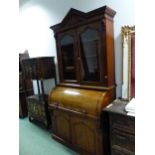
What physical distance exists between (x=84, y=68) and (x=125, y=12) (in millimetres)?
937

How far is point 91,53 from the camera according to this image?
2264mm

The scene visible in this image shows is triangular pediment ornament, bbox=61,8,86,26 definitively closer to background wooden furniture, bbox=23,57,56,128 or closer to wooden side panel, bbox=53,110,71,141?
background wooden furniture, bbox=23,57,56,128

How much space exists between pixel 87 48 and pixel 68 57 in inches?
18.3

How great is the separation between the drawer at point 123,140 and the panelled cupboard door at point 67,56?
1005 mm

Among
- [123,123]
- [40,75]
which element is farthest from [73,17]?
[123,123]

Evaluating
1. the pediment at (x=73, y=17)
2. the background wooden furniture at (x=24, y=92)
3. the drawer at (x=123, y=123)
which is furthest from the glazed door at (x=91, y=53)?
the background wooden furniture at (x=24, y=92)

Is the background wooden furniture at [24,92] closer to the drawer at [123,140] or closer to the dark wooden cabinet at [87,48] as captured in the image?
the dark wooden cabinet at [87,48]

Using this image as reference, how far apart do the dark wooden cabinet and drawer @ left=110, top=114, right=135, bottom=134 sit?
455 millimetres

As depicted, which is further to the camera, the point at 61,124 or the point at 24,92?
the point at 24,92

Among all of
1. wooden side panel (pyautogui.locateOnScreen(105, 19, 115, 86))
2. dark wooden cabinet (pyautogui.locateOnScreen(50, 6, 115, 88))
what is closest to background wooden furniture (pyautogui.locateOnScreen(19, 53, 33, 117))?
dark wooden cabinet (pyautogui.locateOnScreen(50, 6, 115, 88))

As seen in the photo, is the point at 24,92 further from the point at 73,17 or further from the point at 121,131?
the point at 121,131

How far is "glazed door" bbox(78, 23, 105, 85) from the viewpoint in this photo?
2.11m
